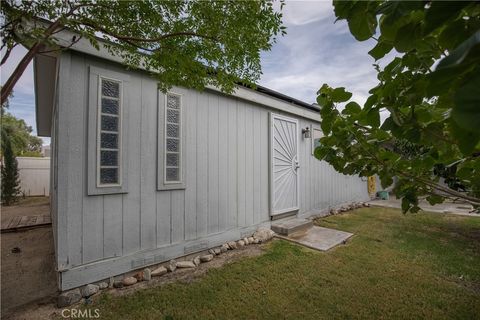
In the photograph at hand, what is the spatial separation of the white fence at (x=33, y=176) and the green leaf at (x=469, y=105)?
14.3 m

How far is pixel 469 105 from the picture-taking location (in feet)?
1.14

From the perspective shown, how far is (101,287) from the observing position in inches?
111

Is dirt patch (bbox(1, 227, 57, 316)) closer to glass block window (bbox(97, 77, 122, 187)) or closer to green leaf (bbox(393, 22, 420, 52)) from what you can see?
glass block window (bbox(97, 77, 122, 187))

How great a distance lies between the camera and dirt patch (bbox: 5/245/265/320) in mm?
2375

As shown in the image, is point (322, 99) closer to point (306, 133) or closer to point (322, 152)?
point (322, 152)

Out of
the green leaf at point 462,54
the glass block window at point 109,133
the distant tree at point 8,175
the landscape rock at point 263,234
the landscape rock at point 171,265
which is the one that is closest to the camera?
the green leaf at point 462,54

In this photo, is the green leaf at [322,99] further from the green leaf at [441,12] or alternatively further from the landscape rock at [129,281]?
the landscape rock at [129,281]

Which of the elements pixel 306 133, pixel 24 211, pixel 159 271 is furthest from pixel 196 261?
pixel 24 211

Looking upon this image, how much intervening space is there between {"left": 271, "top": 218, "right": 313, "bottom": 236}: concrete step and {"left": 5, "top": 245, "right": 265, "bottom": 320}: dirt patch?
76 cm

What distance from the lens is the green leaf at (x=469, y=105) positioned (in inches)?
13.4

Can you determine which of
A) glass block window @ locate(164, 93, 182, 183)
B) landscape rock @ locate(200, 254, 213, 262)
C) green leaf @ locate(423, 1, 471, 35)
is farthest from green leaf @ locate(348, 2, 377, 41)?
landscape rock @ locate(200, 254, 213, 262)

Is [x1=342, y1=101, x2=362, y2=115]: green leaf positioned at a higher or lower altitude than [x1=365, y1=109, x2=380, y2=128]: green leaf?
higher

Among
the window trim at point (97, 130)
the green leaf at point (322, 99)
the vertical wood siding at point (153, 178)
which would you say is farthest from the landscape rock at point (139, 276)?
the green leaf at point (322, 99)

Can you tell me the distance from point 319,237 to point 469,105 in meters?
4.68
